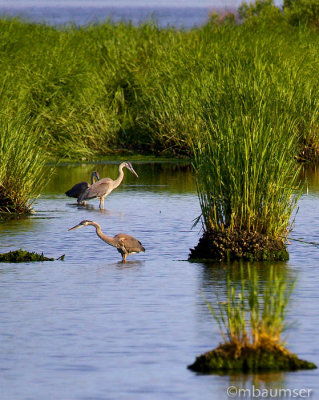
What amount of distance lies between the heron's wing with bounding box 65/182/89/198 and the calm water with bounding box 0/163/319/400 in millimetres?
2720

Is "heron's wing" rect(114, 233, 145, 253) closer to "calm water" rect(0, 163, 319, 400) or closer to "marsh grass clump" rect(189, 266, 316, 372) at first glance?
"calm water" rect(0, 163, 319, 400)

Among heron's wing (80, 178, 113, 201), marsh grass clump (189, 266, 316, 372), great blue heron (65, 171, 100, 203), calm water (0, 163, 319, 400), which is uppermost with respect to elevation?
marsh grass clump (189, 266, 316, 372)

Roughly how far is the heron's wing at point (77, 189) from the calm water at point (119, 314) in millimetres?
2720

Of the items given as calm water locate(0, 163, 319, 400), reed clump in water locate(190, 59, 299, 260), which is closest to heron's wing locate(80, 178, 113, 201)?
calm water locate(0, 163, 319, 400)

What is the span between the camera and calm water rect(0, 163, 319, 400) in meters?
9.12

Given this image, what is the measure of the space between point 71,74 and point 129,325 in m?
21.1

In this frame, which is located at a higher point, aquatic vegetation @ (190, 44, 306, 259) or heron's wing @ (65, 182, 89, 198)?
aquatic vegetation @ (190, 44, 306, 259)

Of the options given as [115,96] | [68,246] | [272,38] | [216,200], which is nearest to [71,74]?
[115,96]

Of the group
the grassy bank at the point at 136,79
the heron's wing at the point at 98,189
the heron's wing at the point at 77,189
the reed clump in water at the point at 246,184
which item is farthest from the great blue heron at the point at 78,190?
the reed clump in water at the point at 246,184

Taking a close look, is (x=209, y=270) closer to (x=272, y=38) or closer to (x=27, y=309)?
(x=27, y=309)

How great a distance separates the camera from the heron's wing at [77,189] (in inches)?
911

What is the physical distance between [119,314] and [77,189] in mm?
11566

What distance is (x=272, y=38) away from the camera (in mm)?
33062

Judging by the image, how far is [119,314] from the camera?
1187 cm
